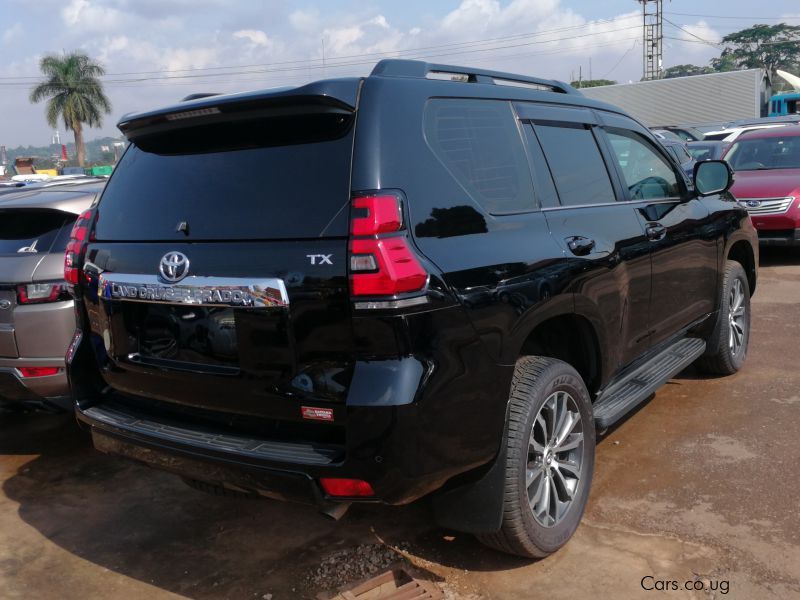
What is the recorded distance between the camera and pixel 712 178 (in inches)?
196

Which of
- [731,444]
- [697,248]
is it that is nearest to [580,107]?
[697,248]

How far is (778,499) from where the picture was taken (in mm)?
3740

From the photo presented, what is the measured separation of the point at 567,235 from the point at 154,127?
1792 millimetres

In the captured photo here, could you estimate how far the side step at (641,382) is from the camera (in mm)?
3764

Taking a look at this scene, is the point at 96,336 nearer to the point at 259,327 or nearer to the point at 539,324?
the point at 259,327

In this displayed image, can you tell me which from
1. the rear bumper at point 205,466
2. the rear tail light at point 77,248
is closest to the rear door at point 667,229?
the rear bumper at point 205,466

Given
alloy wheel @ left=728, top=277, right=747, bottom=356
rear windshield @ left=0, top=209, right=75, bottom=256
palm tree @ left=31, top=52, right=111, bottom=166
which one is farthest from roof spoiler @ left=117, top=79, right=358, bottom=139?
palm tree @ left=31, top=52, right=111, bottom=166

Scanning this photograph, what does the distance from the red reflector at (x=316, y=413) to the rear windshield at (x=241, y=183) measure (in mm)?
587

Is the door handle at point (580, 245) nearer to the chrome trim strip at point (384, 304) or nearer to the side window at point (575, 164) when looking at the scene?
the side window at point (575, 164)

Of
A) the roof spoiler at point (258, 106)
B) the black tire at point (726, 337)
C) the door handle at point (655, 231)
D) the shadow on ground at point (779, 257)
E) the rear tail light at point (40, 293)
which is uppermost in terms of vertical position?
the roof spoiler at point (258, 106)

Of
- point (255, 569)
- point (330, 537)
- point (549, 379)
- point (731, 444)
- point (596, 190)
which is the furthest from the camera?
point (731, 444)

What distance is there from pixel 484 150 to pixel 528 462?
128 centimetres

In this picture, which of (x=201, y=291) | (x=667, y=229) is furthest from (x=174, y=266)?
(x=667, y=229)

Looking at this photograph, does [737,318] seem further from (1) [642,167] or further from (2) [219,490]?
(2) [219,490]
